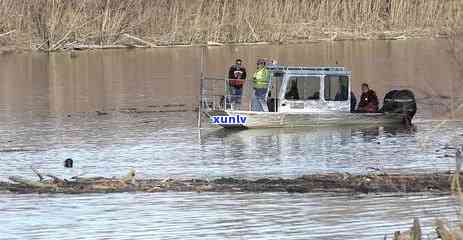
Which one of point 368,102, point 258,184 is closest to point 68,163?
point 258,184

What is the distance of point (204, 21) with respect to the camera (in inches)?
2480

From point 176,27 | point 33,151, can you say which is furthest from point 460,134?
point 176,27

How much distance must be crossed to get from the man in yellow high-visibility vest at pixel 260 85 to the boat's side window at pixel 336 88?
146cm

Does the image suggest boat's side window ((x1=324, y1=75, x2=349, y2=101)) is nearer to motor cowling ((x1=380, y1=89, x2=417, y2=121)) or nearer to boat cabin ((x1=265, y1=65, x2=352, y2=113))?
boat cabin ((x1=265, y1=65, x2=352, y2=113))

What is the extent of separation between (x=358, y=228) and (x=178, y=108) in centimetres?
2047

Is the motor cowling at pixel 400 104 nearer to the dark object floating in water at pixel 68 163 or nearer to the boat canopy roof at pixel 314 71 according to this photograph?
the boat canopy roof at pixel 314 71

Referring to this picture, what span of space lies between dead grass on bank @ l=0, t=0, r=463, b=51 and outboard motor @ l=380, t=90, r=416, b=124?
28407 mm

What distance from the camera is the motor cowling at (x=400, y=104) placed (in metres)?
31.1

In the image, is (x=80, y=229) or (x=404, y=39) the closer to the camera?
(x=80, y=229)

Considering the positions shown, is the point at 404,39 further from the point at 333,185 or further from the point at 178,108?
the point at 333,185

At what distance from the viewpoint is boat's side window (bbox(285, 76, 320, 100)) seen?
31.1 metres

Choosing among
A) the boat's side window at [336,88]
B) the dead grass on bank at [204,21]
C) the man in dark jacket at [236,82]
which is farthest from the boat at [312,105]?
the dead grass on bank at [204,21]

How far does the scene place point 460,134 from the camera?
28.5m

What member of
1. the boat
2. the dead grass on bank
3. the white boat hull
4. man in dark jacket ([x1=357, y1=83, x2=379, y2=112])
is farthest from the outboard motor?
the dead grass on bank
